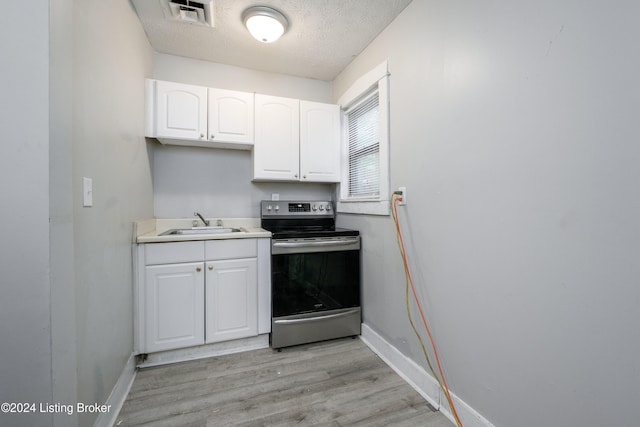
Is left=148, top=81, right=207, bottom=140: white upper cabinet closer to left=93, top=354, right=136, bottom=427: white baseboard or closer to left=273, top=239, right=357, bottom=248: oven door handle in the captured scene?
left=273, top=239, right=357, bottom=248: oven door handle

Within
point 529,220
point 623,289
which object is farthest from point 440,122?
point 623,289

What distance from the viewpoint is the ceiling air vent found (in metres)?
1.71

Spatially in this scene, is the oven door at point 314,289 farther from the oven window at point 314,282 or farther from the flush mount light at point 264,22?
the flush mount light at point 264,22

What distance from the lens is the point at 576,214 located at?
0.89 m

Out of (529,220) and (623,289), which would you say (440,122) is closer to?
(529,220)

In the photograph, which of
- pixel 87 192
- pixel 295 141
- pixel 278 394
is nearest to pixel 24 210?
pixel 87 192

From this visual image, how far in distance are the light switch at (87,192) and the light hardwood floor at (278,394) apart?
1.17 meters

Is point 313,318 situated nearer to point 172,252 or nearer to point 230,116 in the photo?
point 172,252

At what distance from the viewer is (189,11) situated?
1787mm

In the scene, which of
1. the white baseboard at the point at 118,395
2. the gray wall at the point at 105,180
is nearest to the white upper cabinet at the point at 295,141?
the gray wall at the point at 105,180

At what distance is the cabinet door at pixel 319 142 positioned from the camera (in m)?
2.50

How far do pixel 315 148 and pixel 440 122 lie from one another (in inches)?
51.6

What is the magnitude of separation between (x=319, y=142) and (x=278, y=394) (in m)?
2.09

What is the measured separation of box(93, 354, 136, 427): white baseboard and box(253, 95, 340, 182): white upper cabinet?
1.67 meters
